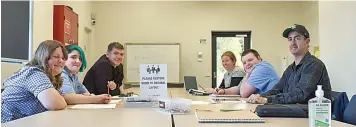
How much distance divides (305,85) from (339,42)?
6.19 feet

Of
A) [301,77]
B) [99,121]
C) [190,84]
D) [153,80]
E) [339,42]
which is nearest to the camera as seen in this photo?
[99,121]

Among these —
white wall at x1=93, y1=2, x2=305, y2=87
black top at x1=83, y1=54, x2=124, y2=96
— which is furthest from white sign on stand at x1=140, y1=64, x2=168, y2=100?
white wall at x1=93, y1=2, x2=305, y2=87

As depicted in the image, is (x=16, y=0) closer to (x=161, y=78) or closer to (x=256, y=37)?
(x=161, y=78)

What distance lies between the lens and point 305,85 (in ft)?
6.71

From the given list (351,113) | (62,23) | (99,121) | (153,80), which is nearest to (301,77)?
(351,113)

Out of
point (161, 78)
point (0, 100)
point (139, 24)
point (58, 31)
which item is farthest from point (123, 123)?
point (139, 24)

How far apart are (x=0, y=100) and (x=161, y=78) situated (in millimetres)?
898

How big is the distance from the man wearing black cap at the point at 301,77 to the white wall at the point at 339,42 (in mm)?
1355

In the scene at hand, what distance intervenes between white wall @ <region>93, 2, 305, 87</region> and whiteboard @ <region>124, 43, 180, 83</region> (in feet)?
0.44

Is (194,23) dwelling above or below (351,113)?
above

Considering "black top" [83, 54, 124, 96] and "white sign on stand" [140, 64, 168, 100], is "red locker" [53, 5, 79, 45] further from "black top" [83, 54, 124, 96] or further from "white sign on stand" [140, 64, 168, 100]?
"white sign on stand" [140, 64, 168, 100]

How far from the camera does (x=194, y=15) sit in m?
6.80

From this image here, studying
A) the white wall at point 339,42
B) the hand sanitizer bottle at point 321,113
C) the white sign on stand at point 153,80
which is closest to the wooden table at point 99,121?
the white sign on stand at point 153,80

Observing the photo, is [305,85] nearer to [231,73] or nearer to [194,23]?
[231,73]
